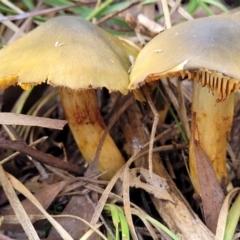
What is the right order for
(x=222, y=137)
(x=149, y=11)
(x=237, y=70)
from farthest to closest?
(x=149, y=11) < (x=222, y=137) < (x=237, y=70)

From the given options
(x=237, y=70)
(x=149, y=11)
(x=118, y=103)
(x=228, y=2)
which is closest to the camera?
(x=237, y=70)

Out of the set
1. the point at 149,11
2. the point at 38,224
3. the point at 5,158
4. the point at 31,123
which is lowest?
the point at 38,224

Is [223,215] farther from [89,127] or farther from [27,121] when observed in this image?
[27,121]

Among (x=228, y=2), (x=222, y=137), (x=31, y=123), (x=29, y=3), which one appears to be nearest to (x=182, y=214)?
(x=222, y=137)

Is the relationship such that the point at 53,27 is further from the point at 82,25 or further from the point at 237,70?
the point at 237,70

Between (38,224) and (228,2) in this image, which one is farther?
(228,2)

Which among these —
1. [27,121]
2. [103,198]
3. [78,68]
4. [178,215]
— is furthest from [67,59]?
[178,215]

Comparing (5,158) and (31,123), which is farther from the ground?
(31,123)
